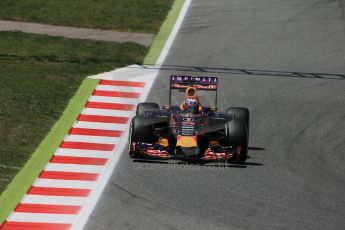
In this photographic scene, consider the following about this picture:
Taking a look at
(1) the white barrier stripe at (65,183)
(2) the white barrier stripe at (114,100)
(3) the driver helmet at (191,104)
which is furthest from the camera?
(2) the white barrier stripe at (114,100)

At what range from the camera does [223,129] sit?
25.0 metres

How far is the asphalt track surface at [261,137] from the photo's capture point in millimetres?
22000

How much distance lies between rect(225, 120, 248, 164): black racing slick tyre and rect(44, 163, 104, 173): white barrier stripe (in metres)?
3.24

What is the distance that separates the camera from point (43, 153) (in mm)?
26031

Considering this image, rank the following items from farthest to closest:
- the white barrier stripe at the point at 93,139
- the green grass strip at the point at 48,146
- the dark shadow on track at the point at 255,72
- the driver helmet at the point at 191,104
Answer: the dark shadow on track at the point at 255,72
the white barrier stripe at the point at 93,139
the driver helmet at the point at 191,104
the green grass strip at the point at 48,146

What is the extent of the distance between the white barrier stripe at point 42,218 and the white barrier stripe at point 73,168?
2.95 meters

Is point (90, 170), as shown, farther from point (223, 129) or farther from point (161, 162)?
point (223, 129)

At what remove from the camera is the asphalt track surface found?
2200 cm

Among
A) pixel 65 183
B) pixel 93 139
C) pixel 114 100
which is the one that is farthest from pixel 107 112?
pixel 65 183

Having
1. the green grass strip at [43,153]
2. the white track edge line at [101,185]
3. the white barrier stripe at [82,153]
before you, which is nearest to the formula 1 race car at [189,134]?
the white track edge line at [101,185]

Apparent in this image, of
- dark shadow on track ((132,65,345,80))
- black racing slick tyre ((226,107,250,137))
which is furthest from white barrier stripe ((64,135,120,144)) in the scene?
dark shadow on track ((132,65,345,80))

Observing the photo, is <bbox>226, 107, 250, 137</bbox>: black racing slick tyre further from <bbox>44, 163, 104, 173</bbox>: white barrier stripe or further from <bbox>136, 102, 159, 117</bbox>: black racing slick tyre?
<bbox>44, 163, 104, 173</bbox>: white barrier stripe

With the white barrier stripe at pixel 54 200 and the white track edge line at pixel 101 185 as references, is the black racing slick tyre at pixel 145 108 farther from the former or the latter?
the white barrier stripe at pixel 54 200

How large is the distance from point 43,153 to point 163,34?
1301cm
